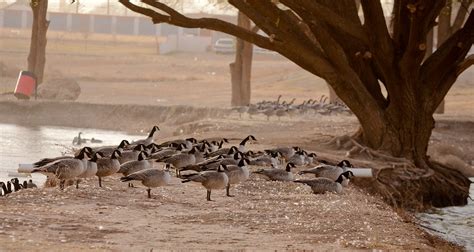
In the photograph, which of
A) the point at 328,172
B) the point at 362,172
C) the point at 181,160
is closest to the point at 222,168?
the point at 181,160

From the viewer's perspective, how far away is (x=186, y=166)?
832 inches

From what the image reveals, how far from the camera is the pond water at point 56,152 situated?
23156 millimetres

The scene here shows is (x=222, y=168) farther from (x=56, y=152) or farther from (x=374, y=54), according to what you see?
(x=56, y=152)

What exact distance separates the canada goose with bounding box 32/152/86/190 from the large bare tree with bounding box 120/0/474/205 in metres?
8.36

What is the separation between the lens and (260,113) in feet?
153

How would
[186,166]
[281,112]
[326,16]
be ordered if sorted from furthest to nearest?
[281,112] < [326,16] < [186,166]

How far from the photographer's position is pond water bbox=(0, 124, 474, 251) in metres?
23.2

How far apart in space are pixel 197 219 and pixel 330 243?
2.36 metres

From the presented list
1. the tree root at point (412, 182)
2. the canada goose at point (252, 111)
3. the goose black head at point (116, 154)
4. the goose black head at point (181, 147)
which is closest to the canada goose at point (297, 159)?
the tree root at point (412, 182)

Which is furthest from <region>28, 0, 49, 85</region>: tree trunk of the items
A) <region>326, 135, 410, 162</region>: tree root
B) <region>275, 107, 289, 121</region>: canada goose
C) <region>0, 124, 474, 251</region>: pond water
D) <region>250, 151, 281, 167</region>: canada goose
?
<region>250, 151, 281, 167</region>: canada goose

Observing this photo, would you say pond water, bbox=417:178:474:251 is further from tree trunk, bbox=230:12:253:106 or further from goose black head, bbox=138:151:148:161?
tree trunk, bbox=230:12:253:106

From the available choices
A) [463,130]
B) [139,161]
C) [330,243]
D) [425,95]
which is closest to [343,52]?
[425,95]

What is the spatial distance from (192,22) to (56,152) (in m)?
10.6

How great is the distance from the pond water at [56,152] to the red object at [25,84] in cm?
379
